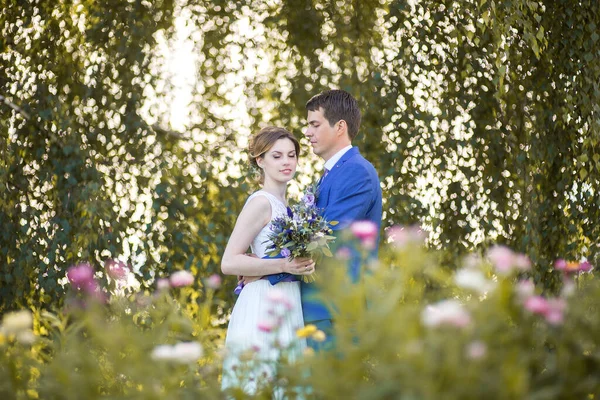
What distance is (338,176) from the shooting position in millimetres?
2809

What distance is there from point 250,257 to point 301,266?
0.75 ft

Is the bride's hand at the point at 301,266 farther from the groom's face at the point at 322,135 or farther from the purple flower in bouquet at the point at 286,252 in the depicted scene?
the groom's face at the point at 322,135

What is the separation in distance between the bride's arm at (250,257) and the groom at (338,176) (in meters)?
0.12

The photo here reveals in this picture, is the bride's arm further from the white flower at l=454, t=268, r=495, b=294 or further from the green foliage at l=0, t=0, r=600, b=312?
the green foliage at l=0, t=0, r=600, b=312

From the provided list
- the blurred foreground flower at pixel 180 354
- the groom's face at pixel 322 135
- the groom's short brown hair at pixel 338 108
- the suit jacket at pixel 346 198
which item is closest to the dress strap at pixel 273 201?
the suit jacket at pixel 346 198

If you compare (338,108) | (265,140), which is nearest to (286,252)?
(265,140)

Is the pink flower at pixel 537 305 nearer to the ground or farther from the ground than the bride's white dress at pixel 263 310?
nearer to the ground

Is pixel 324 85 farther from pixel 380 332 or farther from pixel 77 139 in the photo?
pixel 380 332

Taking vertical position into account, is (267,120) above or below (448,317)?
above

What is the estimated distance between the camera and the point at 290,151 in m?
2.97

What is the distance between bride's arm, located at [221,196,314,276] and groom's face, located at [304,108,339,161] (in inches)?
12.2

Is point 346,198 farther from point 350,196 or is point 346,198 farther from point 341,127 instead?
point 341,127

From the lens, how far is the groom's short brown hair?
117 inches

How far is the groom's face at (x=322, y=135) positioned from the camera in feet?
9.71
